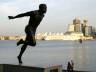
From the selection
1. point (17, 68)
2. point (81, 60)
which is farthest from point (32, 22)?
point (81, 60)

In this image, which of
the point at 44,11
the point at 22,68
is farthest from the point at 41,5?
the point at 22,68

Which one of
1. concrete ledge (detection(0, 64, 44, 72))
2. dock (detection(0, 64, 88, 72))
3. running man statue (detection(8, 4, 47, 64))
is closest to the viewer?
dock (detection(0, 64, 88, 72))

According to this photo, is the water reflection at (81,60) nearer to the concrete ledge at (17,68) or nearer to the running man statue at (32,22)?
the running man statue at (32,22)

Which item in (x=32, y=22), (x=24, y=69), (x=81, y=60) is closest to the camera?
(x=24, y=69)

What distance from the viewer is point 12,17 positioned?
12.3 meters

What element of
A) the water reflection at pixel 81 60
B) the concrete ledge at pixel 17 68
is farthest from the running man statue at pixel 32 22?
the water reflection at pixel 81 60

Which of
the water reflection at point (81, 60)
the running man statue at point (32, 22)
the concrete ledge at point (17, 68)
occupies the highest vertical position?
the running man statue at point (32, 22)

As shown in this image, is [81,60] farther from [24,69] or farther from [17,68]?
[24,69]

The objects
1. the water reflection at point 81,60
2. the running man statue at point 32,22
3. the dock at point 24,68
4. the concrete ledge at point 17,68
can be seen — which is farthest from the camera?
the water reflection at point 81,60

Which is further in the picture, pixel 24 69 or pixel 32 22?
pixel 32 22

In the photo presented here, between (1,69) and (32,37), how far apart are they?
65.1 inches

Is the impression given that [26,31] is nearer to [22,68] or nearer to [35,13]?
[35,13]

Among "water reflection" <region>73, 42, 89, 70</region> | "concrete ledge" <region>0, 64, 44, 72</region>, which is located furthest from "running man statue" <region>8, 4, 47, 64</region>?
"water reflection" <region>73, 42, 89, 70</region>

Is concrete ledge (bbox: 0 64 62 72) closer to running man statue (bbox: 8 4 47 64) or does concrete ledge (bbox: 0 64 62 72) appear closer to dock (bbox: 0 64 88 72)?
dock (bbox: 0 64 88 72)
